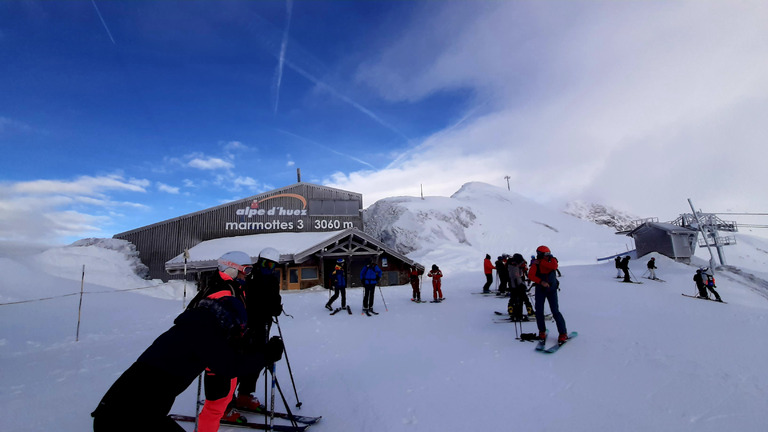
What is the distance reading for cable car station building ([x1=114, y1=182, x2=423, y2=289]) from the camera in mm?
20734

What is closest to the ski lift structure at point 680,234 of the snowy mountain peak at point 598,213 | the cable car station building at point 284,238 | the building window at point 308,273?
the cable car station building at point 284,238

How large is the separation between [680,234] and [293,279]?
3647 cm

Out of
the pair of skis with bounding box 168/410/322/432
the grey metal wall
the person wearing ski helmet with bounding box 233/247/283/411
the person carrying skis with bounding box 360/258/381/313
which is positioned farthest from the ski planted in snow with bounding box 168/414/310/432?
the grey metal wall

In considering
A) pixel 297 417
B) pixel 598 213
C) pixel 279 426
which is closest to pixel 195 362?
pixel 279 426

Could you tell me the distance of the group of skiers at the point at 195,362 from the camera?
6.60 ft

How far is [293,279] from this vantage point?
21047 mm

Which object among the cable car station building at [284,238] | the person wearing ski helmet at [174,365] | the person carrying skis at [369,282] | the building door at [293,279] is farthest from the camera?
the building door at [293,279]

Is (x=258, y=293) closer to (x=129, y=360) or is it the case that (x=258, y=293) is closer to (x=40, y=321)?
→ (x=129, y=360)

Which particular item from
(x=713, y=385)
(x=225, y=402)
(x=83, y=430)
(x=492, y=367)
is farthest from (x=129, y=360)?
(x=713, y=385)

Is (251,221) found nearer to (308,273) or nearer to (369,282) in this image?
(308,273)

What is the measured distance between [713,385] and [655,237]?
1434 inches

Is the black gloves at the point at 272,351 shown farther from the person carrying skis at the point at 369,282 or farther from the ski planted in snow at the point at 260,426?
the person carrying skis at the point at 369,282

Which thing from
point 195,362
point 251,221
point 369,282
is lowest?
point 195,362

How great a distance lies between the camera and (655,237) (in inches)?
1287
